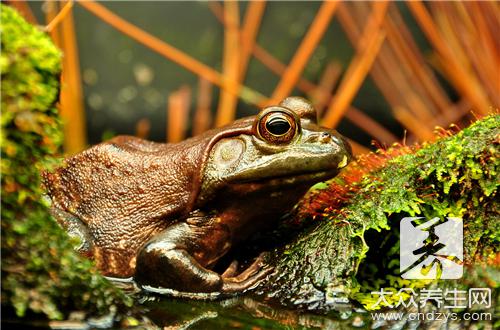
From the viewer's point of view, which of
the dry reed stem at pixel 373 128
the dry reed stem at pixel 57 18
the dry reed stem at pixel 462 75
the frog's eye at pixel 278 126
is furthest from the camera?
the dry reed stem at pixel 373 128

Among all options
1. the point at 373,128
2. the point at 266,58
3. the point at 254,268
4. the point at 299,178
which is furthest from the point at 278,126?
the point at 266,58

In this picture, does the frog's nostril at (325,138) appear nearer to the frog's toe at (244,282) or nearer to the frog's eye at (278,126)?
the frog's eye at (278,126)

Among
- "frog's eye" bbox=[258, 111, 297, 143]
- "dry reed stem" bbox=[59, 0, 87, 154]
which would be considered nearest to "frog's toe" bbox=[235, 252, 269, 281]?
"frog's eye" bbox=[258, 111, 297, 143]

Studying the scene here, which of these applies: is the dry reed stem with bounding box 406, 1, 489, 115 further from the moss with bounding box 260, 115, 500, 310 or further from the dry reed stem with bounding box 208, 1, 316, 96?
the moss with bounding box 260, 115, 500, 310

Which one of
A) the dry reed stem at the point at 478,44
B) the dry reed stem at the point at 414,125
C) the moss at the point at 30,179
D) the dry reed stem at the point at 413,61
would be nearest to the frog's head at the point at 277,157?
the moss at the point at 30,179

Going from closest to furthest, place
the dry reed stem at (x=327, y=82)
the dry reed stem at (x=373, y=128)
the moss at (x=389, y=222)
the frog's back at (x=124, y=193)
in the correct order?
the moss at (x=389, y=222)
the frog's back at (x=124, y=193)
the dry reed stem at (x=373, y=128)
the dry reed stem at (x=327, y=82)

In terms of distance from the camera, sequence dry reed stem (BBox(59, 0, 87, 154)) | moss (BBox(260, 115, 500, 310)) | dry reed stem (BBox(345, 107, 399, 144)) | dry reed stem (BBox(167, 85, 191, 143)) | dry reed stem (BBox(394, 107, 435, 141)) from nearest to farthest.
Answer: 1. moss (BBox(260, 115, 500, 310))
2. dry reed stem (BBox(59, 0, 87, 154))
3. dry reed stem (BBox(394, 107, 435, 141))
4. dry reed stem (BBox(345, 107, 399, 144))
5. dry reed stem (BBox(167, 85, 191, 143))
